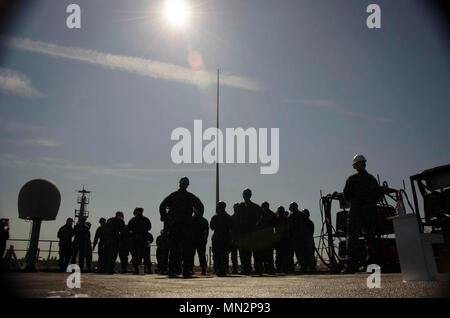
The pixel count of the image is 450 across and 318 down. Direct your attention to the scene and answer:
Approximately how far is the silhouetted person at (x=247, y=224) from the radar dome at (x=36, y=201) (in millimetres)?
19690

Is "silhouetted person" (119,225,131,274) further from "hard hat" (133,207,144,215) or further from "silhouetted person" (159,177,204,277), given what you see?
"silhouetted person" (159,177,204,277)

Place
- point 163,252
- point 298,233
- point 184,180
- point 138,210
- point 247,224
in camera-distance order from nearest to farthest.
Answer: point 184,180 < point 247,224 < point 298,233 < point 138,210 < point 163,252

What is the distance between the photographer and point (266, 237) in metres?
9.59

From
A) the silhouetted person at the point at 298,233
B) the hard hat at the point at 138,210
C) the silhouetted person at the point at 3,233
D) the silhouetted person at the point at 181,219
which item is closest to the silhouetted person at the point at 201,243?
the silhouetted person at the point at 181,219

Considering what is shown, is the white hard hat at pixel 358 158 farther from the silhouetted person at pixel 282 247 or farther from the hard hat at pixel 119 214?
the hard hat at pixel 119 214

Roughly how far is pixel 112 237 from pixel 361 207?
7.98 meters

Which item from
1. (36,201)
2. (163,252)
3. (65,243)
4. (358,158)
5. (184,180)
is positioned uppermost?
(36,201)

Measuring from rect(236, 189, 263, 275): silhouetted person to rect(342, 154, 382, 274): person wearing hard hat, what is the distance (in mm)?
3383

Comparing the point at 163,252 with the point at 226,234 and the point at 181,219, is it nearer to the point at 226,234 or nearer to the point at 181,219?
the point at 226,234

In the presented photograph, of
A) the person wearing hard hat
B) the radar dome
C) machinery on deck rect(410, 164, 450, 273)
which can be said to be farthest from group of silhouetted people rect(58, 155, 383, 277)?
the radar dome

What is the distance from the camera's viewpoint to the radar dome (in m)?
22.9

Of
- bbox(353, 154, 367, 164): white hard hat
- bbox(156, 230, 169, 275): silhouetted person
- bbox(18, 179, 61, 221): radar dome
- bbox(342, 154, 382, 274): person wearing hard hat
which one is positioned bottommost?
bbox(156, 230, 169, 275): silhouetted person

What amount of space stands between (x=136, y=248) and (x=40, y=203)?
56.4ft

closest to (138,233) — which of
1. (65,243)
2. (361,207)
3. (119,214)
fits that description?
(119,214)
